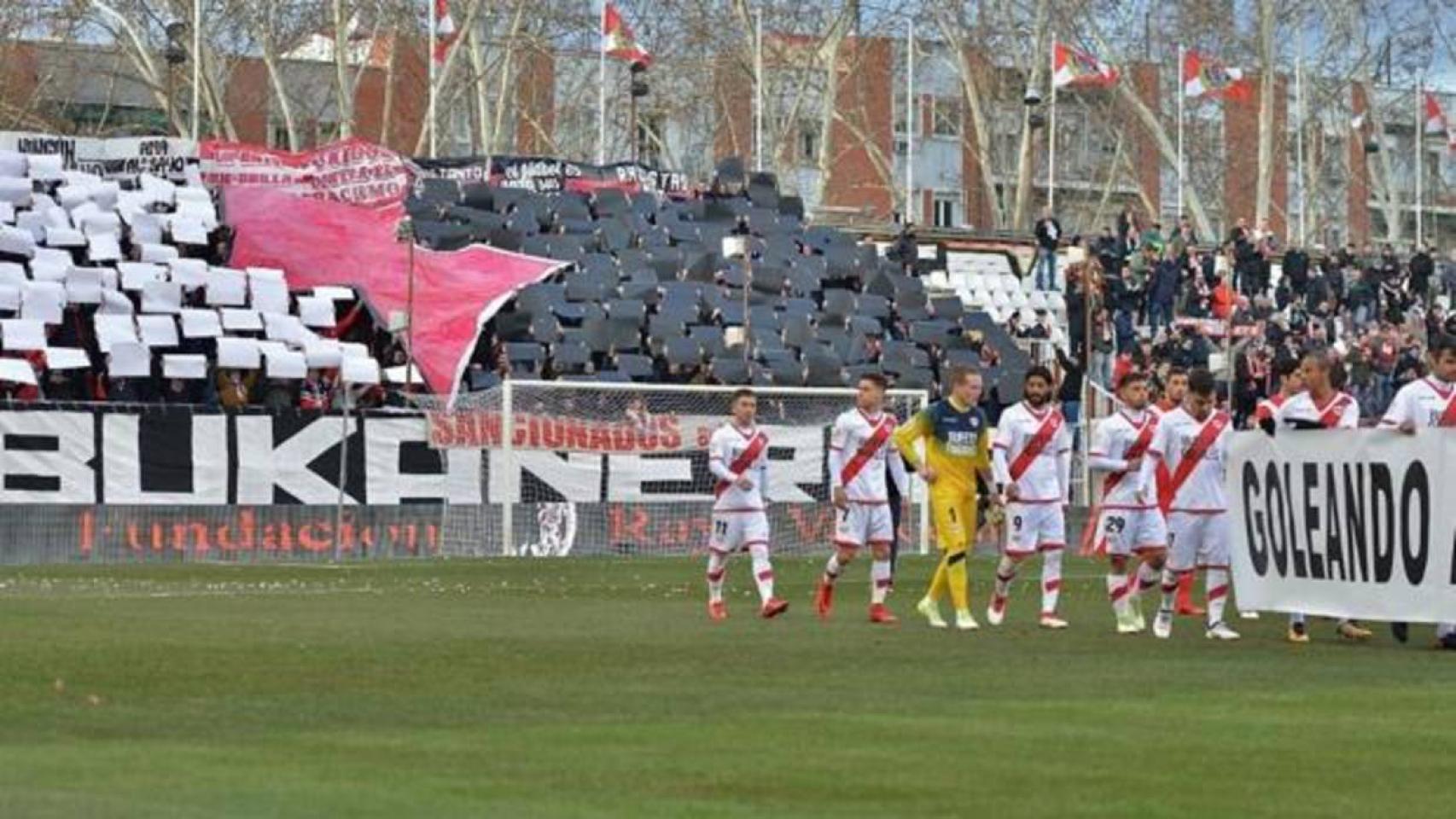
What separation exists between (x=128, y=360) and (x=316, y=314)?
3.82 m

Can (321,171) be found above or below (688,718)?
above

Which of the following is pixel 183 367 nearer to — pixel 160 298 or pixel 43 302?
pixel 160 298

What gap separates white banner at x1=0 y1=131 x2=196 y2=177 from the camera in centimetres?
5438

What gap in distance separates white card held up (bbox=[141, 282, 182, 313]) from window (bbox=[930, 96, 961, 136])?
57064 millimetres

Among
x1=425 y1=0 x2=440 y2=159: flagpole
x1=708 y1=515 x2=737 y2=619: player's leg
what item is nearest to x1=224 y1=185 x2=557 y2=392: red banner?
x1=425 y1=0 x2=440 y2=159: flagpole

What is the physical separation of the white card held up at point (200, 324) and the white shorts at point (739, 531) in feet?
65.7

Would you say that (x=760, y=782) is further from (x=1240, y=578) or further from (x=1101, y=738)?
(x=1240, y=578)

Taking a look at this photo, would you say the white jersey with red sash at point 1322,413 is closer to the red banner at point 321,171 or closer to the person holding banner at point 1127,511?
the person holding banner at point 1127,511

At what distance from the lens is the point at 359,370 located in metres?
48.8

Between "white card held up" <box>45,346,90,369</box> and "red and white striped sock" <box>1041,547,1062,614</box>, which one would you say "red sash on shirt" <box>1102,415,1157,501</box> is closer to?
"red and white striped sock" <box>1041,547,1062,614</box>

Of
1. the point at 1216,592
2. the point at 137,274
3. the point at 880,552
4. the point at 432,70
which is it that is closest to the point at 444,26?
the point at 432,70

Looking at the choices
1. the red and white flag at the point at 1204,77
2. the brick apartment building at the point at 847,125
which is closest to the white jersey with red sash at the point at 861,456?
the brick apartment building at the point at 847,125

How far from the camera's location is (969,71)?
8300 centimetres

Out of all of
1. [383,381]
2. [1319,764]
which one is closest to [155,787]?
[1319,764]
